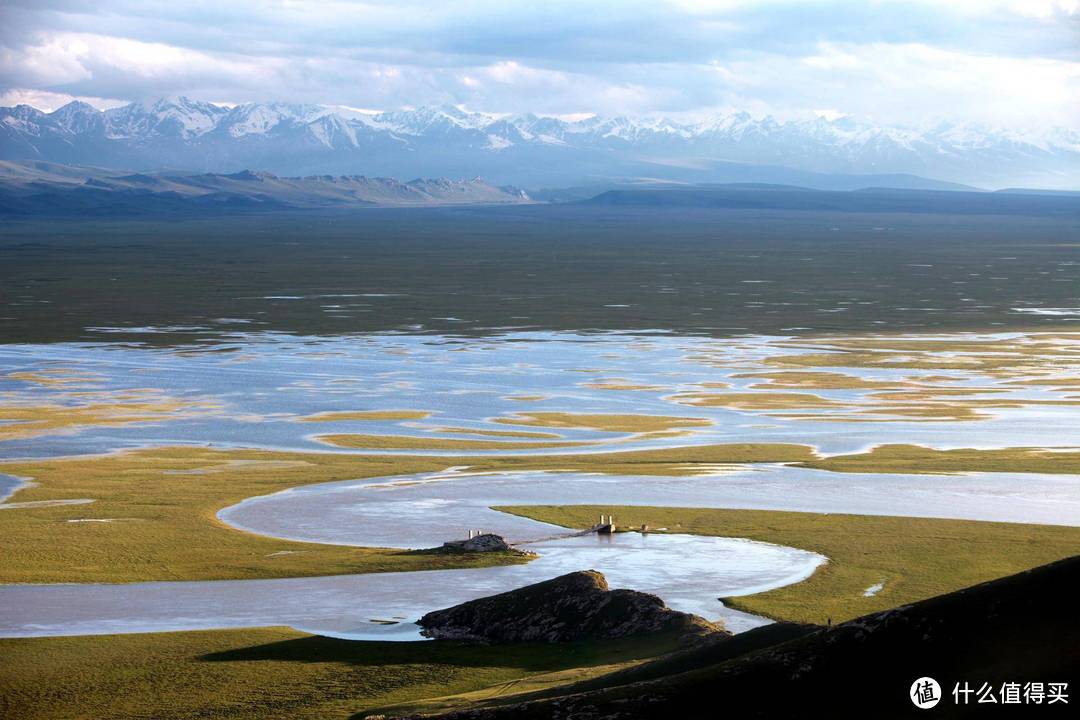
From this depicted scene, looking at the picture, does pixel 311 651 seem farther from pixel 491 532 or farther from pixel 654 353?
pixel 654 353

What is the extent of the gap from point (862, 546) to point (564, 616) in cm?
1524

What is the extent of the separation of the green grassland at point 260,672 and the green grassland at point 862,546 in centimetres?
818

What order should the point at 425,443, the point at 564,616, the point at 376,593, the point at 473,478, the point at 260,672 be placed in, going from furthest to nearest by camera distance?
the point at 425,443, the point at 473,478, the point at 376,593, the point at 564,616, the point at 260,672

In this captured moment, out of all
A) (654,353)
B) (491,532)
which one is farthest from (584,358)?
(491,532)

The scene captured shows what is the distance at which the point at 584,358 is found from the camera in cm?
10500

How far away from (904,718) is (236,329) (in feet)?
358

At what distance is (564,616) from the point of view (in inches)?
1439

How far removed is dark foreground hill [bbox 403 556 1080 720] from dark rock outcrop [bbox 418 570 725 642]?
13.7m

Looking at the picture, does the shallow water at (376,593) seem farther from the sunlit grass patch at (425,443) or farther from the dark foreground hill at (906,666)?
the sunlit grass patch at (425,443)

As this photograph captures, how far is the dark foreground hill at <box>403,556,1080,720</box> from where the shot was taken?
1866 centimetres

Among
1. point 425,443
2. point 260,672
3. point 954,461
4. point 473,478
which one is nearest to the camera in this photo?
point 260,672

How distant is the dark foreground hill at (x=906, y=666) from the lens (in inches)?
734

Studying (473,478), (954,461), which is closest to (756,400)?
(954,461)

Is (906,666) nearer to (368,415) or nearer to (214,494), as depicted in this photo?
(214,494)
